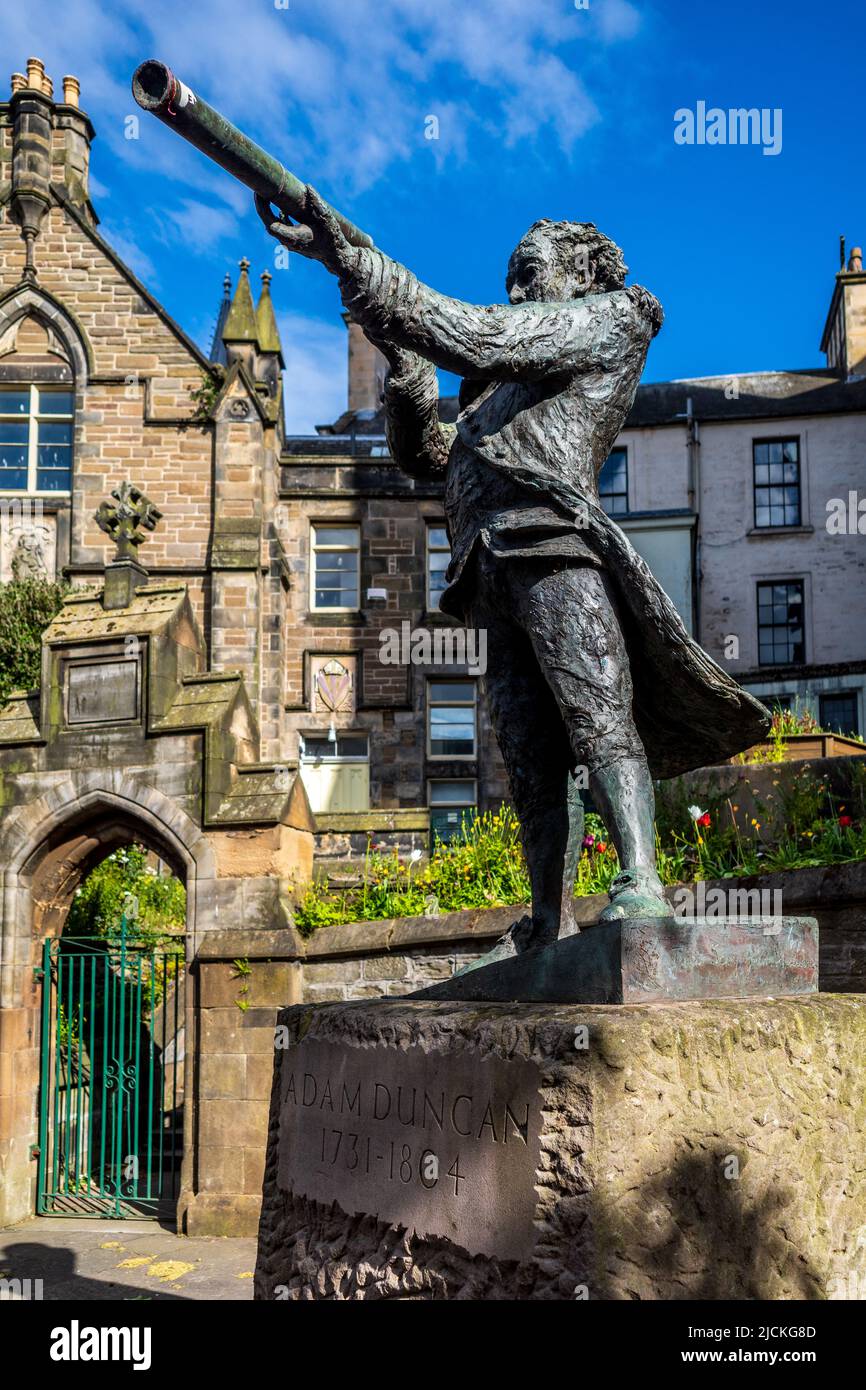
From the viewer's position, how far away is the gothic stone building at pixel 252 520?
78.6 feet

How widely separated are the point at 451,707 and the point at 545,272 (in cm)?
2174

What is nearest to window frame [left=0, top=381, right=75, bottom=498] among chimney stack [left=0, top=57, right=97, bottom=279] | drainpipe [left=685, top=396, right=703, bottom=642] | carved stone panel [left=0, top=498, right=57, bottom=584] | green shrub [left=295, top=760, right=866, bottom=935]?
carved stone panel [left=0, top=498, right=57, bottom=584]

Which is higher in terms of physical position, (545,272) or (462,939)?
(545,272)

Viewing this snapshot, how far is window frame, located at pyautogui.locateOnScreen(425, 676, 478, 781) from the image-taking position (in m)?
24.9

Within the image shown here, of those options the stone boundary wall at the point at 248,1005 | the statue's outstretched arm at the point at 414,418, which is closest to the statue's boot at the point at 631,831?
the statue's outstretched arm at the point at 414,418

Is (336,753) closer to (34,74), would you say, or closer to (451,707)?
(451,707)

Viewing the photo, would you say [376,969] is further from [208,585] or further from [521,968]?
[208,585]

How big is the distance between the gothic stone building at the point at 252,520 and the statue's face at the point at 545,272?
19502 millimetres

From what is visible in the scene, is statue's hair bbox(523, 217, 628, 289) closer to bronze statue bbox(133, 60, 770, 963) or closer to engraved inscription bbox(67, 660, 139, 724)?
bronze statue bbox(133, 60, 770, 963)

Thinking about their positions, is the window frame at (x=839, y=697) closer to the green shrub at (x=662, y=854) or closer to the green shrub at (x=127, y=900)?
the green shrub at (x=127, y=900)

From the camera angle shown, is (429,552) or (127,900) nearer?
(127,900)

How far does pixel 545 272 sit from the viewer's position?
143 inches

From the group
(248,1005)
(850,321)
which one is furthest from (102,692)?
(850,321)

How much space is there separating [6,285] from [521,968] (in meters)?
24.4
